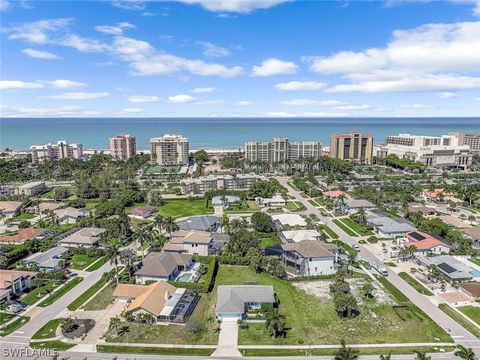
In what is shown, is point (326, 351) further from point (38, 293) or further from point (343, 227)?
point (343, 227)

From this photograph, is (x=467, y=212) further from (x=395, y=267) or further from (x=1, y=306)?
(x=1, y=306)

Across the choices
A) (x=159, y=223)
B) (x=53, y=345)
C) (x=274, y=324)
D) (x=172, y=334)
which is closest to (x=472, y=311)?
(x=274, y=324)

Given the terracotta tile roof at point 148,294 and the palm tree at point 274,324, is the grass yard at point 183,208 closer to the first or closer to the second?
the terracotta tile roof at point 148,294

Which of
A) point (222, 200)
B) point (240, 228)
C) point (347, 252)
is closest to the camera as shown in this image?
point (347, 252)

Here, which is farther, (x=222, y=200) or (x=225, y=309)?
(x=222, y=200)

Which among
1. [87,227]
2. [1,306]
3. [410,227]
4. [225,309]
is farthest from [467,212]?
[1,306]

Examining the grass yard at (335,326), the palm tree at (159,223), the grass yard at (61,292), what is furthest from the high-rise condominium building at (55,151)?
the grass yard at (335,326)
